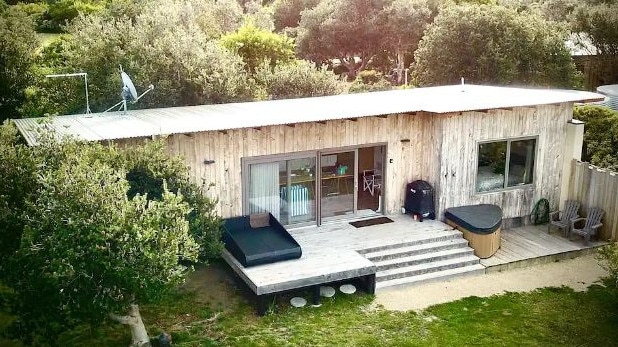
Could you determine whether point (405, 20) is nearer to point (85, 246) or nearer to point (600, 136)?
point (600, 136)

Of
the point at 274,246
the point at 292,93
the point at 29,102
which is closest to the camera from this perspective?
the point at 274,246

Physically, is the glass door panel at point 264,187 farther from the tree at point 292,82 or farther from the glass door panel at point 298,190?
the tree at point 292,82

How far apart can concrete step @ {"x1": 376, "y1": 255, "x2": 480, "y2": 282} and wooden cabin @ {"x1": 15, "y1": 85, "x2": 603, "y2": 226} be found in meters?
1.71

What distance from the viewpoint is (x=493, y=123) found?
14.9 metres

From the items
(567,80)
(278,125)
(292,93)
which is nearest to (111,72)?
(292,93)

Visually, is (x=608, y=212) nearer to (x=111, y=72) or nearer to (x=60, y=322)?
(x=60, y=322)

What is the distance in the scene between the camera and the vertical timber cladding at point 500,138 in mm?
14688

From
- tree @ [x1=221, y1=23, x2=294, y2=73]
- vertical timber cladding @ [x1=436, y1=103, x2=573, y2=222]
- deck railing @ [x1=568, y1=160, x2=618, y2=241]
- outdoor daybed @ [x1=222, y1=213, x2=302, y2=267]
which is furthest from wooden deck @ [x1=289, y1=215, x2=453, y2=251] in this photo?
tree @ [x1=221, y1=23, x2=294, y2=73]

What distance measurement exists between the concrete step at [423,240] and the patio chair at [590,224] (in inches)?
118

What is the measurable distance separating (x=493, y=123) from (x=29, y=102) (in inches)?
563

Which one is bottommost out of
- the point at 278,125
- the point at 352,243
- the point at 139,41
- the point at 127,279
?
the point at 352,243

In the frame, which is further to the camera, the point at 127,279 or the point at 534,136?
the point at 534,136

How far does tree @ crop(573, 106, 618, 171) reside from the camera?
17484 mm

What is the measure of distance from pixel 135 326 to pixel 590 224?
10735 millimetres
